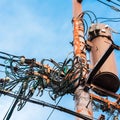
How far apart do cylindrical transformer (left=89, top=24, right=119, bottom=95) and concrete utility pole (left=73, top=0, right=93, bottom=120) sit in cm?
28

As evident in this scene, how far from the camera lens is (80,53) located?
10.3 meters

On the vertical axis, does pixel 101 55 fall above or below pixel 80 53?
above

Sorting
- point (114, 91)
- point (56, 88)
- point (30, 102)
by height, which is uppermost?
point (114, 91)

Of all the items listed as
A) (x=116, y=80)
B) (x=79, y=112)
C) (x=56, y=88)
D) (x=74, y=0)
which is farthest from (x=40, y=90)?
(x=74, y=0)

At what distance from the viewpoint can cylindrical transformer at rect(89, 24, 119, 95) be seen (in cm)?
1005

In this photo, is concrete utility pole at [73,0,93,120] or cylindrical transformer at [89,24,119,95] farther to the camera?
cylindrical transformer at [89,24,119,95]

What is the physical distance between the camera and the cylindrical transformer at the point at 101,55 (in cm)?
1005

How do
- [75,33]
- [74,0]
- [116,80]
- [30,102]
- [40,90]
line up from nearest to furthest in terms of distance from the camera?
[30,102]
[40,90]
[116,80]
[75,33]
[74,0]

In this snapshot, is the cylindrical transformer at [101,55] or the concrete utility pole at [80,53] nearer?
the concrete utility pole at [80,53]

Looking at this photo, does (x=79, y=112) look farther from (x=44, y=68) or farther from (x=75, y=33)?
(x=75, y=33)

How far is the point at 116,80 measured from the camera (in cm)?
1012

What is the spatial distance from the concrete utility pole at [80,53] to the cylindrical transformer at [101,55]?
28 cm

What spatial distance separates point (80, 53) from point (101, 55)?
18.1 inches

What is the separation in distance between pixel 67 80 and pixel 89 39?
6.16ft
